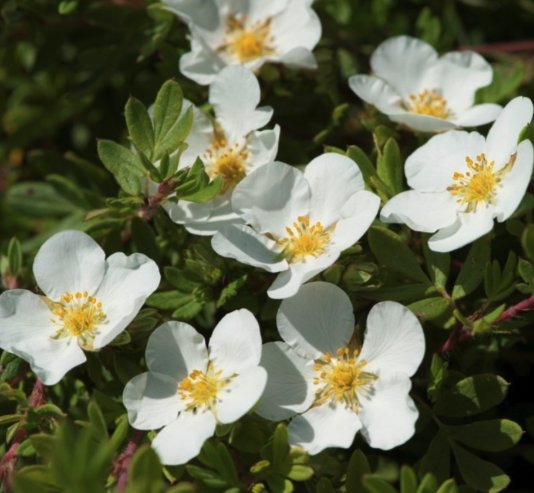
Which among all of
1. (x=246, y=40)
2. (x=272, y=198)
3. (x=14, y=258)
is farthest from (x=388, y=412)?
(x=246, y=40)

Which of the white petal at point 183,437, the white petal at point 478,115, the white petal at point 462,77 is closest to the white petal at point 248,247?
the white petal at point 183,437

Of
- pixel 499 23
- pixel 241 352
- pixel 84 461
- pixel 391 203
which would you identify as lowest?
pixel 499 23

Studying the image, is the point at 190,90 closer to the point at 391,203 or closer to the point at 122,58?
the point at 122,58

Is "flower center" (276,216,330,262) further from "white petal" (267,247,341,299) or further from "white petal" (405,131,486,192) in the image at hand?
"white petal" (405,131,486,192)

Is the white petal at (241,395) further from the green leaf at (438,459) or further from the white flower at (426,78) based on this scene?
the white flower at (426,78)

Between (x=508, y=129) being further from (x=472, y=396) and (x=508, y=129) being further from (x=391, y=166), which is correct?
(x=472, y=396)

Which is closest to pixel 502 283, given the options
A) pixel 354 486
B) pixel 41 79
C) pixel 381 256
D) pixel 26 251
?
pixel 381 256
